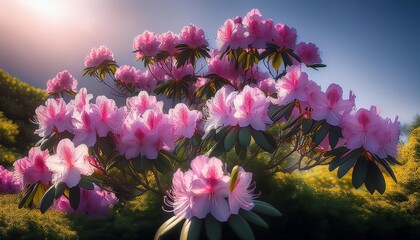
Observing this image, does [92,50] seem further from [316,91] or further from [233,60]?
[316,91]

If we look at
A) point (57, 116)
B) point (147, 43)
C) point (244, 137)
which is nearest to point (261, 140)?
point (244, 137)

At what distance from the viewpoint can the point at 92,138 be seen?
6.95ft

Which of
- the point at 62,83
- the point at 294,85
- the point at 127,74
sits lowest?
the point at 294,85

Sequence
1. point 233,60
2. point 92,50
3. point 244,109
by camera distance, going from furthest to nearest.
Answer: point 92,50, point 233,60, point 244,109

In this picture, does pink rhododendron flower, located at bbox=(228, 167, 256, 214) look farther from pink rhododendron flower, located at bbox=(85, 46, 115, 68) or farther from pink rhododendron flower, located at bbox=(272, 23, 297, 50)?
pink rhododendron flower, located at bbox=(85, 46, 115, 68)

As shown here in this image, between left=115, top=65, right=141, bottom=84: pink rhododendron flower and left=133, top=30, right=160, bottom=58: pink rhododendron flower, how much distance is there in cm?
62

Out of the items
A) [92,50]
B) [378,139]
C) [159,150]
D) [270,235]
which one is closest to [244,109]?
[159,150]

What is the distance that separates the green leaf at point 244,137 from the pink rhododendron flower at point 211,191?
1.68 ft

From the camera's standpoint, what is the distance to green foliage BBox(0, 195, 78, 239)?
205 cm

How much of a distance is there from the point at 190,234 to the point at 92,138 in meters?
0.91

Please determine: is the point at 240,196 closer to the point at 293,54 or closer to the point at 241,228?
the point at 241,228

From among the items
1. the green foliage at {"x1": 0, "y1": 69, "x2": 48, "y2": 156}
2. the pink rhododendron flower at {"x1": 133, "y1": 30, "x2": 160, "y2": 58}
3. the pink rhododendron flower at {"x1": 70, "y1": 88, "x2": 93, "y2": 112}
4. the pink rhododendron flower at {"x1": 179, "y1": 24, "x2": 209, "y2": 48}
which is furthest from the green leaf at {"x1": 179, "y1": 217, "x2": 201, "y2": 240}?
the green foliage at {"x1": 0, "y1": 69, "x2": 48, "y2": 156}

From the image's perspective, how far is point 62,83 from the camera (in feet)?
15.9

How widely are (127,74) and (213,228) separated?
3.80 m
